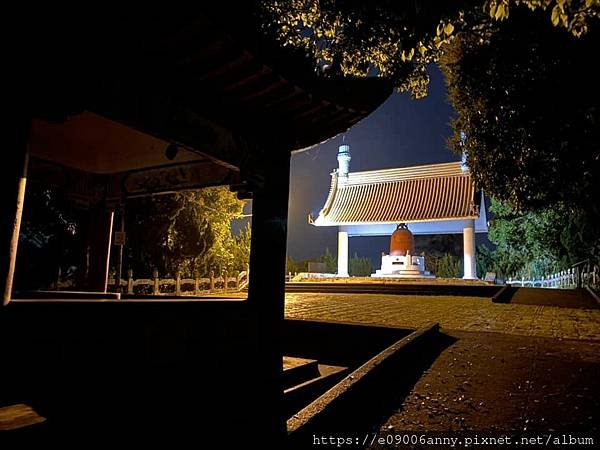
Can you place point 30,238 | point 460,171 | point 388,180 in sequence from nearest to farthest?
point 30,238
point 460,171
point 388,180

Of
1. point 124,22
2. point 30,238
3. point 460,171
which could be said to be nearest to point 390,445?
point 124,22

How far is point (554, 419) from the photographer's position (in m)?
2.57

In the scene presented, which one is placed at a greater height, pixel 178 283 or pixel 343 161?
pixel 343 161

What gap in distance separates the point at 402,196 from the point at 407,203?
844 mm

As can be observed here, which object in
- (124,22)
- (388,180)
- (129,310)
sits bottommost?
(129,310)

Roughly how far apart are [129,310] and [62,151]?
13.9 ft

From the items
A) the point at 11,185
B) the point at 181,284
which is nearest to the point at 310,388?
the point at 11,185

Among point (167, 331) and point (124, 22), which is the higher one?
point (124, 22)

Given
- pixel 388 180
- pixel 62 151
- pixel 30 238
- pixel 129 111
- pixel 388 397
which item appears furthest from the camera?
pixel 388 180

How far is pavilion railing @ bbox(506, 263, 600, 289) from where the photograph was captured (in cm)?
1620

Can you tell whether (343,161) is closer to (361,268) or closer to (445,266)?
(361,268)

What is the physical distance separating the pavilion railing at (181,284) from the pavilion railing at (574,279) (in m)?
15.4

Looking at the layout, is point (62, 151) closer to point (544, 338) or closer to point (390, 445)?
point (390, 445)

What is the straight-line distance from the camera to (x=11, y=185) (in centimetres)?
229
